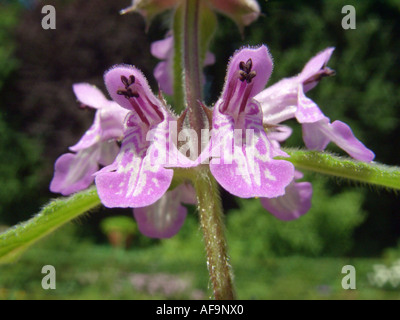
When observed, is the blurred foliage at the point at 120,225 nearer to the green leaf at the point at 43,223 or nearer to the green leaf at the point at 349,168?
the green leaf at the point at 43,223

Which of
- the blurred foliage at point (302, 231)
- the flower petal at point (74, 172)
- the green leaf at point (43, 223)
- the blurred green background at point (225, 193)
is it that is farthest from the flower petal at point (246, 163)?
the blurred foliage at point (302, 231)

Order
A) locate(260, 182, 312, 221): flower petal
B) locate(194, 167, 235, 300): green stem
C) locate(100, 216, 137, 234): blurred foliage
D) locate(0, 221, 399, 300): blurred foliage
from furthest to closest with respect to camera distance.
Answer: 1. locate(100, 216, 137, 234): blurred foliage
2. locate(0, 221, 399, 300): blurred foliage
3. locate(260, 182, 312, 221): flower petal
4. locate(194, 167, 235, 300): green stem

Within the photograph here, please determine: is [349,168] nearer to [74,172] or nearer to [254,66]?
[254,66]

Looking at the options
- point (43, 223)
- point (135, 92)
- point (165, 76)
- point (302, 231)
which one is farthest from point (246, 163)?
point (302, 231)

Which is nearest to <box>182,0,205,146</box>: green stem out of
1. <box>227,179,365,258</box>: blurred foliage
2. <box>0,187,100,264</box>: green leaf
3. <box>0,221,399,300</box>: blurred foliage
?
<box>0,187,100,264</box>: green leaf

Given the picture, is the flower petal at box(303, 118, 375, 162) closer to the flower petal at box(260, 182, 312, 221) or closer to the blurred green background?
the flower petal at box(260, 182, 312, 221)

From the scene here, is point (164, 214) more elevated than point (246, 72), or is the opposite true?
point (246, 72)
